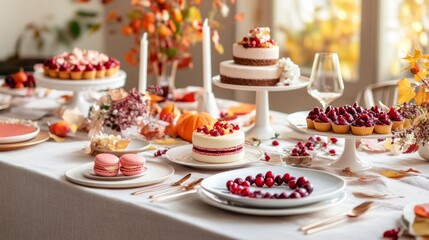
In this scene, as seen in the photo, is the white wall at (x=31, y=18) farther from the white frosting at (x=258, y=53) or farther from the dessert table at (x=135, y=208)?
the white frosting at (x=258, y=53)

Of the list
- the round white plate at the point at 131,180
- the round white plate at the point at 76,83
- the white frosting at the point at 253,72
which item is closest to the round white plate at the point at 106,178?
the round white plate at the point at 131,180

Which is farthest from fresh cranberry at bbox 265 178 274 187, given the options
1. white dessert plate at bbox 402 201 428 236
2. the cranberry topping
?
the cranberry topping

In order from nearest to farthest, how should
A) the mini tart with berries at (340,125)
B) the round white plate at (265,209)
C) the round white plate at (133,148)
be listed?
the round white plate at (265,209) → the mini tart with berries at (340,125) → the round white plate at (133,148)

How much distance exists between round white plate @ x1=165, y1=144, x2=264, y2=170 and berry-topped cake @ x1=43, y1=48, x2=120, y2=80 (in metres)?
0.78

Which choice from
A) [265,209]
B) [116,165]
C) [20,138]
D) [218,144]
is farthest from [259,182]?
[20,138]

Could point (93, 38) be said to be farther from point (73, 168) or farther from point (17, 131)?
point (73, 168)

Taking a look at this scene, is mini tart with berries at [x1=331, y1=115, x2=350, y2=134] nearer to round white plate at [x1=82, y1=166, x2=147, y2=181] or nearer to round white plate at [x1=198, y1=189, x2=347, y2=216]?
round white plate at [x1=198, y1=189, x2=347, y2=216]

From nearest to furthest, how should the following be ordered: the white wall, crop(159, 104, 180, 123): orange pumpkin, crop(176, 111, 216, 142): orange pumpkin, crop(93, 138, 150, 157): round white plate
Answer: crop(93, 138, 150, 157): round white plate < crop(176, 111, 216, 142): orange pumpkin < crop(159, 104, 180, 123): orange pumpkin < the white wall

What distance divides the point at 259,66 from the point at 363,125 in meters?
0.61

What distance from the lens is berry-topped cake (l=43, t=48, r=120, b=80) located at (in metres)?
2.89

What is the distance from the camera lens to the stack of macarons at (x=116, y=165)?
196 centimetres

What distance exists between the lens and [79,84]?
2842 millimetres

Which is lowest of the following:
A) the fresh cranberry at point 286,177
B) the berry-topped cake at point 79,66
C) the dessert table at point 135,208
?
the dessert table at point 135,208

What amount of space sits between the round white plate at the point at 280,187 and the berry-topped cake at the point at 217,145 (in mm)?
172
